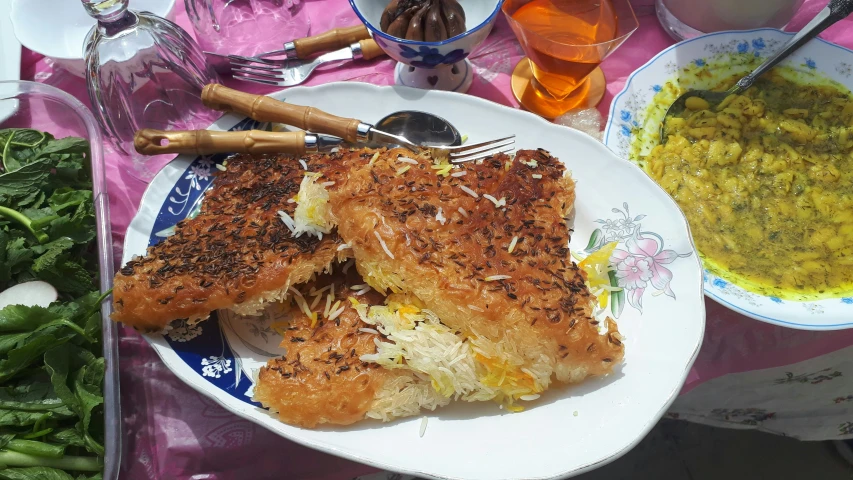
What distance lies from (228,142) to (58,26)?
1402 mm

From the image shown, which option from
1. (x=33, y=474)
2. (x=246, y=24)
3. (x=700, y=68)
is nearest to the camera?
(x=33, y=474)

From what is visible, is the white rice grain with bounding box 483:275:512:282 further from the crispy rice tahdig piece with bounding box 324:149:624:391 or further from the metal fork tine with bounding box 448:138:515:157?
the metal fork tine with bounding box 448:138:515:157

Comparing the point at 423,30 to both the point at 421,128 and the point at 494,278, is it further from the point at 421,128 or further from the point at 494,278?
the point at 494,278

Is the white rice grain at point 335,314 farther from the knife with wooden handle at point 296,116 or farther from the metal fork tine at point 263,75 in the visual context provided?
the metal fork tine at point 263,75

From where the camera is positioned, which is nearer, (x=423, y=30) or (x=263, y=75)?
(x=423, y=30)

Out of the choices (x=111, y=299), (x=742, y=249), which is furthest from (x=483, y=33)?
(x=111, y=299)

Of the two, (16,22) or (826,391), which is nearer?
(826,391)

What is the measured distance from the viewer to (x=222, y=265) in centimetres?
178

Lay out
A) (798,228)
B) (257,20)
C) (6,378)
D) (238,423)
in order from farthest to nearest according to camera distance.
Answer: (257,20) < (798,228) < (238,423) < (6,378)

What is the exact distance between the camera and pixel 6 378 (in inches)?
68.9

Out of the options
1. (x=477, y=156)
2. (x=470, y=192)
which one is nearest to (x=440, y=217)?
(x=470, y=192)

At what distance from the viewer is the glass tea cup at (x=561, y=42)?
7.33 ft

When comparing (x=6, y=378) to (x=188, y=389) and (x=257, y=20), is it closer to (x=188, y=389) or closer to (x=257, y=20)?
(x=188, y=389)

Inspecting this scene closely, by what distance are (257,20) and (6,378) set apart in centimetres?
209
